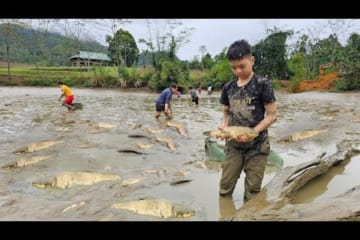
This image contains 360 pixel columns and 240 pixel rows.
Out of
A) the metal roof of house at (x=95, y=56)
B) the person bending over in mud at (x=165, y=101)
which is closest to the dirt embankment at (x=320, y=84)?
the person bending over in mud at (x=165, y=101)

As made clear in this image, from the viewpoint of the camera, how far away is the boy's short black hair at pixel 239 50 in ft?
10.0

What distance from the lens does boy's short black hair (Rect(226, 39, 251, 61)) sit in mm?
3051

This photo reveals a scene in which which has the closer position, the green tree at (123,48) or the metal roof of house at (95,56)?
the green tree at (123,48)

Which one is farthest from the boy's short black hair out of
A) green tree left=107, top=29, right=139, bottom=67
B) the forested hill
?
the forested hill

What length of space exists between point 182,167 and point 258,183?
2.67 metres

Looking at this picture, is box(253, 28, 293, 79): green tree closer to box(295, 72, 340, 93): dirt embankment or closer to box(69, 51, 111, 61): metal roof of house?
box(295, 72, 340, 93): dirt embankment

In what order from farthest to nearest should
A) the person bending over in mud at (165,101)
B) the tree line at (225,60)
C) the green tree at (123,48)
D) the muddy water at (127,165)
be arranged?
the green tree at (123,48) < the tree line at (225,60) < the person bending over in mud at (165,101) < the muddy water at (127,165)

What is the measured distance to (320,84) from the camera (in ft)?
95.9

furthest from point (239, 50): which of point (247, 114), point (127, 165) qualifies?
point (127, 165)

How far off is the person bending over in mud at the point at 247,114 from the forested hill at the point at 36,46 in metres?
38.9

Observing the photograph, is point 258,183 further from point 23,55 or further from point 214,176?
point 23,55

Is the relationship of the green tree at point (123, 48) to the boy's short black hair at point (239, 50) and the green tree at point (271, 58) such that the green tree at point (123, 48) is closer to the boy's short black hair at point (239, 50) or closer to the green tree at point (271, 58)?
the green tree at point (271, 58)

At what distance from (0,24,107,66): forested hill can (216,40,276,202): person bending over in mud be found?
3885 cm

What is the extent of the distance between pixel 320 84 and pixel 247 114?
28276 millimetres
